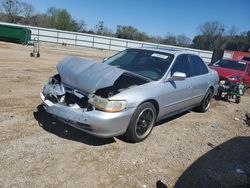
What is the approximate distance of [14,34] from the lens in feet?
99.5

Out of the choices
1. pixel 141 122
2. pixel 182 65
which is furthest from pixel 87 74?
pixel 182 65

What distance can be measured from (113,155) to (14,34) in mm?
29207

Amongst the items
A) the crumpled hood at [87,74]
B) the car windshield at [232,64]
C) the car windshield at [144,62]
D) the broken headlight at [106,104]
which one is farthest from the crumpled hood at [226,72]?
the broken headlight at [106,104]

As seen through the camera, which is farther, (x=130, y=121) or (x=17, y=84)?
(x=17, y=84)

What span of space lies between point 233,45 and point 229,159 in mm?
74725

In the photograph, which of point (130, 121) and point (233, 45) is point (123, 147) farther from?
point (233, 45)

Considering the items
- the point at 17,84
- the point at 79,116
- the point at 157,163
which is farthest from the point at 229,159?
the point at 17,84

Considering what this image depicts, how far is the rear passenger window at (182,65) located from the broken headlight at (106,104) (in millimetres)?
1731

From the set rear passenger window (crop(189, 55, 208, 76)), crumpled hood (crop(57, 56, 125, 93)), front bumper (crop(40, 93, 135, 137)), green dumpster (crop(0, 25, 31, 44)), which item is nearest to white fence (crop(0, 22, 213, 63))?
green dumpster (crop(0, 25, 31, 44))

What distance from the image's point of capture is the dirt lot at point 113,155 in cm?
379

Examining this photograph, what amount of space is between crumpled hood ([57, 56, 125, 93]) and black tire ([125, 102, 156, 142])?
0.70 metres

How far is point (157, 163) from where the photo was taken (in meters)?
4.50

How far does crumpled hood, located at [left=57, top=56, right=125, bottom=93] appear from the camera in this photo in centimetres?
456

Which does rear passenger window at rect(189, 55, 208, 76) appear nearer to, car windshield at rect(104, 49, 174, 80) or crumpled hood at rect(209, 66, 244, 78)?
car windshield at rect(104, 49, 174, 80)
